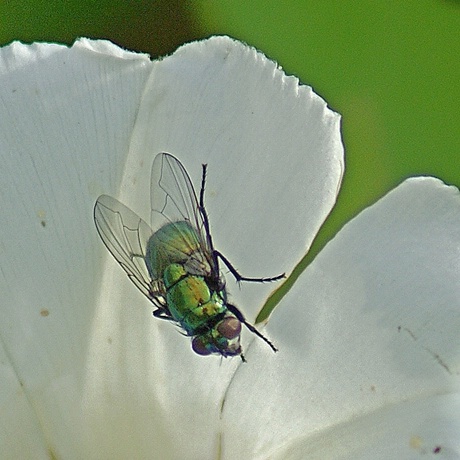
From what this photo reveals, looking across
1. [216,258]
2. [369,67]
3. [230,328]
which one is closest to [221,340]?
[230,328]

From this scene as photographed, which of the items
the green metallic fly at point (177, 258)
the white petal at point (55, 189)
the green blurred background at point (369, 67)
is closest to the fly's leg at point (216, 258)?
the green metallic fly at point (177, 258)

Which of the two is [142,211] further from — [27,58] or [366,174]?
[366,174]

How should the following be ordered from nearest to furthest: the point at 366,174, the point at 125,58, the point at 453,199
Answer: the point at 453,199 < the point at 125,58 < the point at 366,174

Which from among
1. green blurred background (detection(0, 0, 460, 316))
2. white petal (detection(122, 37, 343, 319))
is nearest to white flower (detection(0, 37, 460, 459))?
white petal (detection(122, 37, 343, 319))

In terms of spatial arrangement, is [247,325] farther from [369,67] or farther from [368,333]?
[369,67]

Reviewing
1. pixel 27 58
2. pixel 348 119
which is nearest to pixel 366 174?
pixel 348 119

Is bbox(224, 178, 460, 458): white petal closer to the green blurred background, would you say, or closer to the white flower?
the white flower
